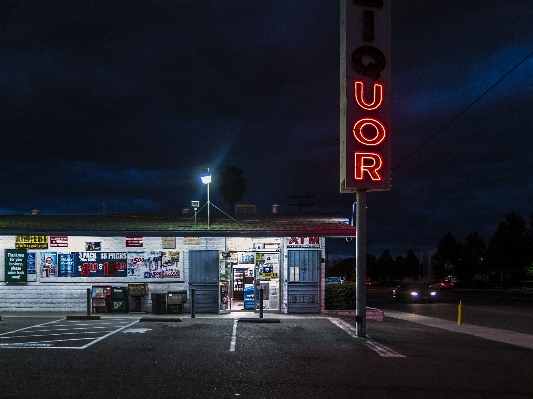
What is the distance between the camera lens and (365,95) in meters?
15.4

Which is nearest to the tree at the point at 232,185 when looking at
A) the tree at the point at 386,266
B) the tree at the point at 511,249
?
the tree at the point at 511,249

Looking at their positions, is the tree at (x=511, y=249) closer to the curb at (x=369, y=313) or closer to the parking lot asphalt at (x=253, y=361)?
the curb at (x=369, y=313)

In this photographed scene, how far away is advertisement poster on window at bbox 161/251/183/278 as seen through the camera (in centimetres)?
2197

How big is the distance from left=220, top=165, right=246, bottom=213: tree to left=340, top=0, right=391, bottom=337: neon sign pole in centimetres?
5686

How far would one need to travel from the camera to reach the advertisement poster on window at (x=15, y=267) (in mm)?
21703

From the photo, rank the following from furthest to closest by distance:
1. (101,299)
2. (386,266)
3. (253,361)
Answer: (386,266) < (101,299) < (253,361)

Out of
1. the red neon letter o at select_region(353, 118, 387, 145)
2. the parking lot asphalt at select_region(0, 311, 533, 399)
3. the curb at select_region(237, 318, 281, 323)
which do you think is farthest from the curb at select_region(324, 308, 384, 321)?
the red neon letter o at select_region(353, 118, 387, 145)

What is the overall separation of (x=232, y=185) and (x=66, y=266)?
50.5m

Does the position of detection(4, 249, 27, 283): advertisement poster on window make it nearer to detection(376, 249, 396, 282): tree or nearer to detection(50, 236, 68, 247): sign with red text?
detection(50, 236, 68, 247): sign with red text

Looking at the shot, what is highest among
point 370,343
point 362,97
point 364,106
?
point 362,97

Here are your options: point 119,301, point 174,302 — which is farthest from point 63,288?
point 174,302

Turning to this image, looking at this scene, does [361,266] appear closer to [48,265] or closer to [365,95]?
[365,95]

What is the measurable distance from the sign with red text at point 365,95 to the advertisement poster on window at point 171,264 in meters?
9.04

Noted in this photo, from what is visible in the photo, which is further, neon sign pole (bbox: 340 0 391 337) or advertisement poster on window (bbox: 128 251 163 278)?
advertisement poster on window (bbox: 128 251 163 278)
